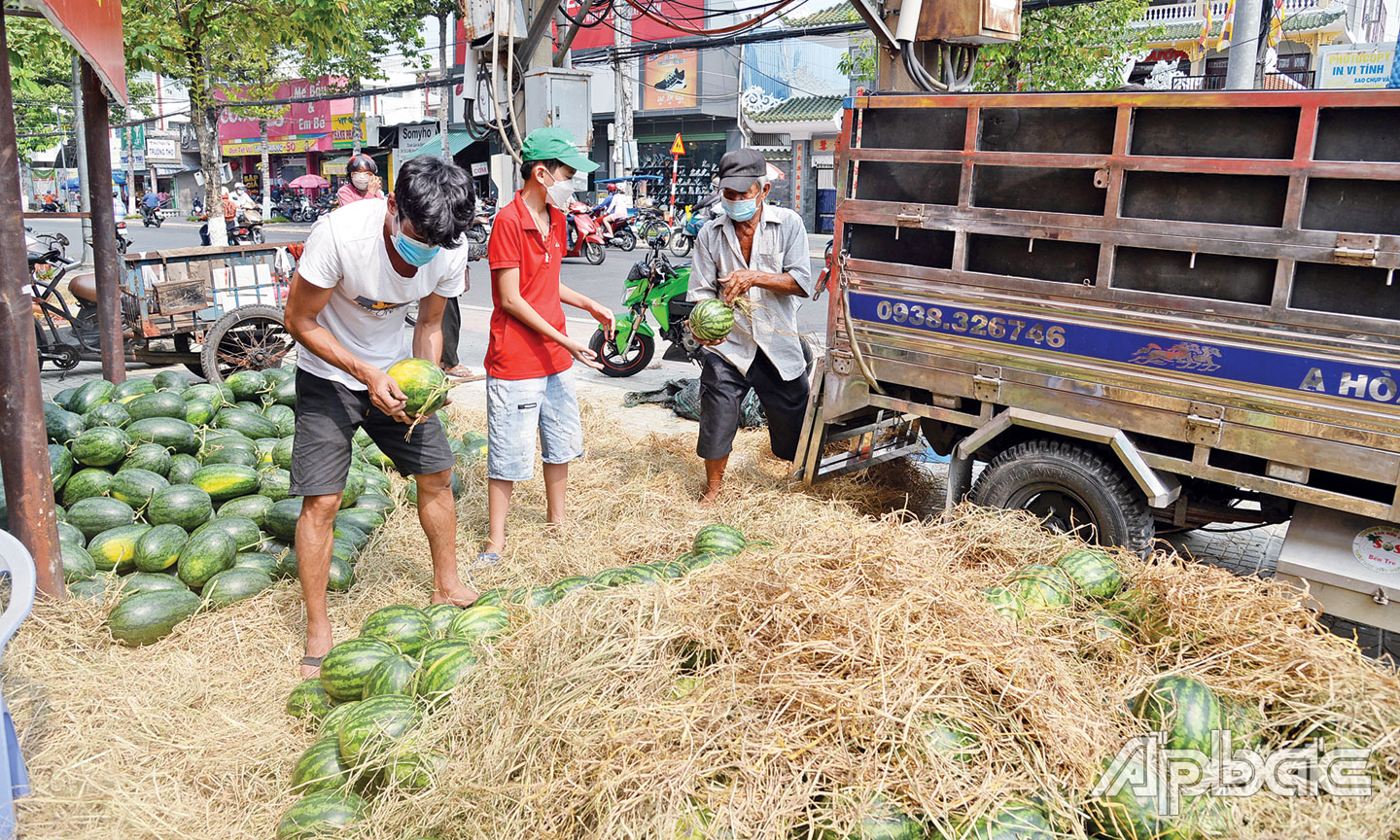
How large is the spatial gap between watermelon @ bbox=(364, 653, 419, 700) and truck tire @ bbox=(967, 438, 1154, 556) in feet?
9.72

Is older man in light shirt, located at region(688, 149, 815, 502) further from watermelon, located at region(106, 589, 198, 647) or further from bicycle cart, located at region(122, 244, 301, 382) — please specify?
bicycle cart, located at region(122, 244, 301, 382)

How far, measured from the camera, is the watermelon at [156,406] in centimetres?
589

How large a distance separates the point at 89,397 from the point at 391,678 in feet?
13.3

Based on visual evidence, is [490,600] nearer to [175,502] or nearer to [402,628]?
[402,628]

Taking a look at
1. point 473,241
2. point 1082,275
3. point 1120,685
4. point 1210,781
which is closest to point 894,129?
point 1082,275

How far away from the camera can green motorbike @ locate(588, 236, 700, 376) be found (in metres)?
10.1

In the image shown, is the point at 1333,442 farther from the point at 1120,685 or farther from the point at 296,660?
the point at 296,660

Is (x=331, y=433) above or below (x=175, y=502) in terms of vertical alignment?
above

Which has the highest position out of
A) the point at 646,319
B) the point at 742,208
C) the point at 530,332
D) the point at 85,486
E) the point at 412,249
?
the point at 742,208

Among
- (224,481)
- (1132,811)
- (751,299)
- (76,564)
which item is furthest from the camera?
(751,299)

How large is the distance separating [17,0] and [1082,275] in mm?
5538

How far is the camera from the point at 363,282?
3.93 metres

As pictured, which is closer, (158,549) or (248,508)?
(158,549)

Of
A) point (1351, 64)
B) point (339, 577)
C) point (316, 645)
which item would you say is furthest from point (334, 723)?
point (1351, 64)
